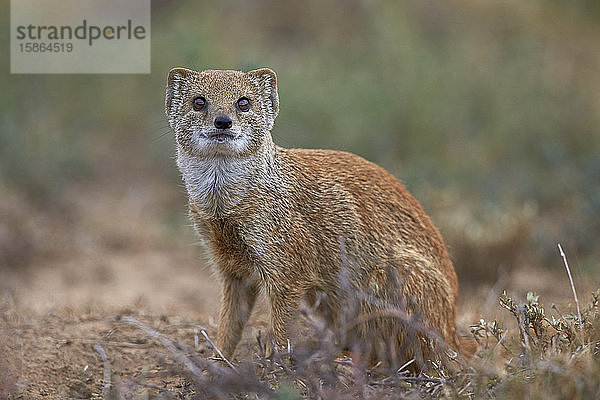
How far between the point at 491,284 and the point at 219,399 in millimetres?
4366

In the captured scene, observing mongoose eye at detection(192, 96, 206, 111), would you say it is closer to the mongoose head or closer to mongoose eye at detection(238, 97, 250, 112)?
the mongoose head

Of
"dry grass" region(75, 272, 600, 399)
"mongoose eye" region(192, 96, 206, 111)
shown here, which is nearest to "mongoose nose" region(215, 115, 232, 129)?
"mongoose eye" region(192, 96, 206, 111)

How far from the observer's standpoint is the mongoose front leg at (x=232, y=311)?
458 centimetres

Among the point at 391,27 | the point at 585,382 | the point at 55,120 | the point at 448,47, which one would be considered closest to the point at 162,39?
the point at 55,120

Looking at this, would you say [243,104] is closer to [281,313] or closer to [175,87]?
[175,87]

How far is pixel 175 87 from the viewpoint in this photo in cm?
438

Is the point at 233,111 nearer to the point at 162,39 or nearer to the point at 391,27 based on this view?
the point at 391,27

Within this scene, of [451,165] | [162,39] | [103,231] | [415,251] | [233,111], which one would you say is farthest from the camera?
[162,39]

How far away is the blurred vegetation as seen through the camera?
8.40 metres

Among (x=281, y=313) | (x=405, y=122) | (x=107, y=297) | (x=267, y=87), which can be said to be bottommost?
(x=107, y=297)

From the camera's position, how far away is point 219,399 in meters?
3.54

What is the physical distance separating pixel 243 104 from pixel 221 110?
185 mm

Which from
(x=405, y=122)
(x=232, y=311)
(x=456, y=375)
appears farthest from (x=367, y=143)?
(x=456, y=375)

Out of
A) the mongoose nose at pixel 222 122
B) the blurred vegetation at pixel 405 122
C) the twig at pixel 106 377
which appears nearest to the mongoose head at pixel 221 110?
the mongoose nose at pixel 222 122
